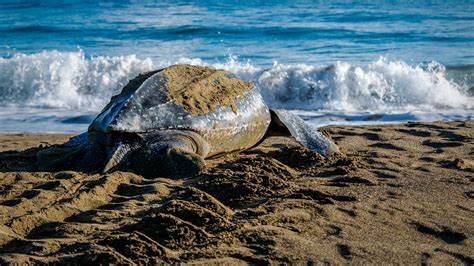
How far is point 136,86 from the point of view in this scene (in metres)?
5.46

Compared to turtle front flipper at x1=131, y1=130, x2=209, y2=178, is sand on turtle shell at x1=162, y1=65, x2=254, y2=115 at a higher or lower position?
higher

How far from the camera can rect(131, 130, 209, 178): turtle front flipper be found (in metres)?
4.97

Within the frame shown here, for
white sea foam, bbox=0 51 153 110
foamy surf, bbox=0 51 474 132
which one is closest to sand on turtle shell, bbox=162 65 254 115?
foamy surf, bbox=0 51 474 132

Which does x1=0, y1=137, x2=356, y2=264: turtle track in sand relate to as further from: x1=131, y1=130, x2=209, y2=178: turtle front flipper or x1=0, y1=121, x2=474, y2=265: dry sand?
x1=131, y1=130, x2=209, y2=178: turtle front flipper

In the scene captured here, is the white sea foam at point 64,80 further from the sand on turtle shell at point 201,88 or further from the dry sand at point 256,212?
the dry sand at point 256,212

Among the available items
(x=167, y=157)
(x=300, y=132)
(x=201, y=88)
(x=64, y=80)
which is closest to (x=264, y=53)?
(x=64, y=80)

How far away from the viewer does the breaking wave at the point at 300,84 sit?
1065 centimetres

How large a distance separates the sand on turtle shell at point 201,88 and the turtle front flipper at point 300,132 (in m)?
0.39

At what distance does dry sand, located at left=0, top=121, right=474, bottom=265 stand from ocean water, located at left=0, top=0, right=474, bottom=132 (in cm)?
391

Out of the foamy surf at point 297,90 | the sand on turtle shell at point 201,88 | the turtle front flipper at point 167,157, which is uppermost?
the sand on turtle shell at point 201,88

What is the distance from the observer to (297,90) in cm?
1111

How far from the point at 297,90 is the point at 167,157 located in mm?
6318

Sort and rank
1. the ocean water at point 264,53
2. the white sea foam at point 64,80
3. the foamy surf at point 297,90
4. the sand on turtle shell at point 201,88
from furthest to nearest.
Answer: the white sea foam at point 64,80 < the ocean water at point 264,53 < the foamy surf at point 297,90 < the sand on turtle shell at point 201,88

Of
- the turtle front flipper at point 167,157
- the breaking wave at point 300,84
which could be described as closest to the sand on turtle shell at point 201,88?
the turtle front flipper at point 167,157
